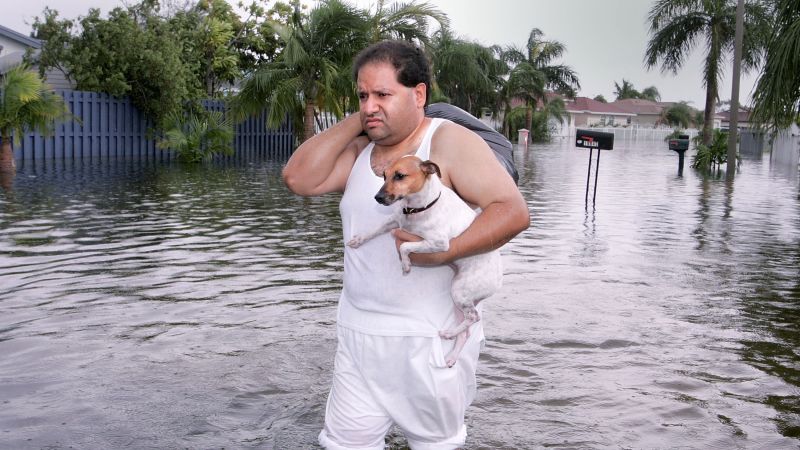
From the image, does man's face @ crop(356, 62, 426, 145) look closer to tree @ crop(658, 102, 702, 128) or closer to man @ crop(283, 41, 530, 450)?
man @ crop(283, 41, 530, 450)

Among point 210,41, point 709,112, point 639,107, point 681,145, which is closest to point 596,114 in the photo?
point 639,107

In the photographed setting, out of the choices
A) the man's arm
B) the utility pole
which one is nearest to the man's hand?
the man's arm

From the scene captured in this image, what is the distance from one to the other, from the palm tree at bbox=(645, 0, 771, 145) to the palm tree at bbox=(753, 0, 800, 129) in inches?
923

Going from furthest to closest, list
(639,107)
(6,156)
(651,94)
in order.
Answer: (651,94), (639,107), (6,156)

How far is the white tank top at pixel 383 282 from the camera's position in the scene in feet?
9.77

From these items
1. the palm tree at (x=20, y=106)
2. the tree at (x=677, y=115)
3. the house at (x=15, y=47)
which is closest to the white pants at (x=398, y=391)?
the palm tree at (x=20, y=106)

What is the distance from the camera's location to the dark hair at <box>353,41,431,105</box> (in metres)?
2.93

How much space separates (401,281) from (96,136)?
27.9 meters

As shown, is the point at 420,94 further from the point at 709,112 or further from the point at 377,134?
the point at 709,112

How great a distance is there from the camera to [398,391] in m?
3.01

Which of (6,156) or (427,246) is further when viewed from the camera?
(6,156)

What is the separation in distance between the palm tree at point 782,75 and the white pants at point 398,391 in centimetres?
1274

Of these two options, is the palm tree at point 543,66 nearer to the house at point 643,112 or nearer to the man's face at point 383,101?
the house at point 643,112

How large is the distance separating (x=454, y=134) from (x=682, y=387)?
10.6 ft
